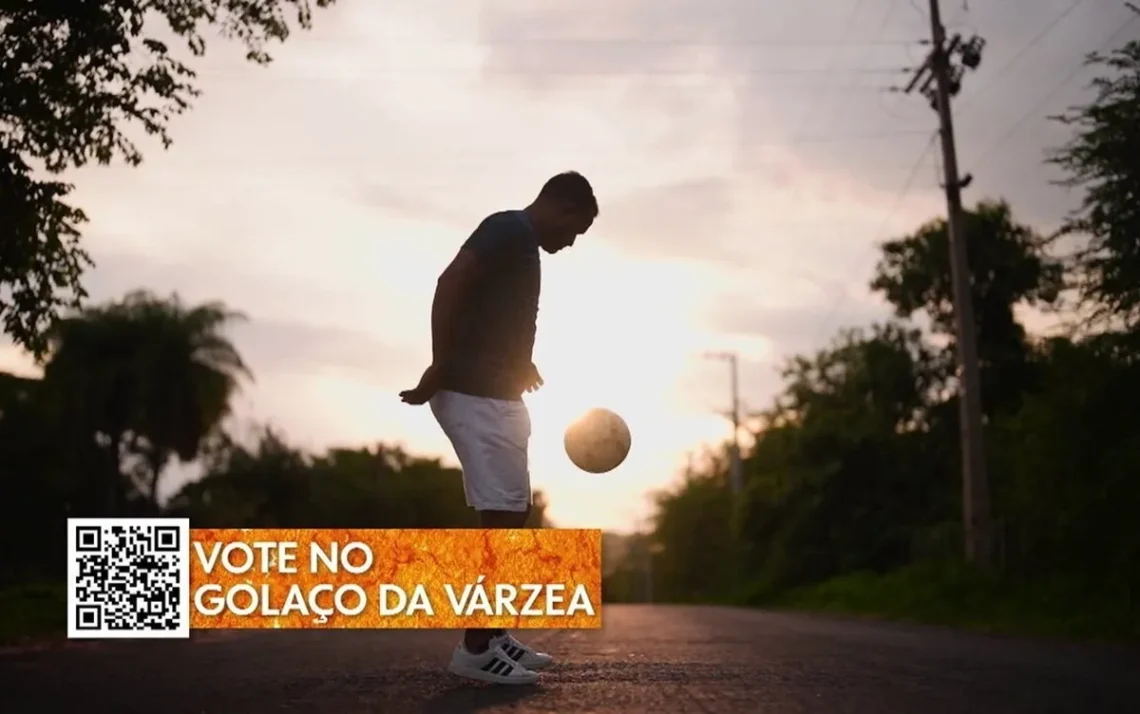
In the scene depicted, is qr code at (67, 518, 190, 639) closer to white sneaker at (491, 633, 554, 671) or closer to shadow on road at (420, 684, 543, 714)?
white sneaker at (491, 633, 554, 671)

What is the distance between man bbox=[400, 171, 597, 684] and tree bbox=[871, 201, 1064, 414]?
3519cm

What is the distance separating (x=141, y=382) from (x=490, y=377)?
73.4 ft

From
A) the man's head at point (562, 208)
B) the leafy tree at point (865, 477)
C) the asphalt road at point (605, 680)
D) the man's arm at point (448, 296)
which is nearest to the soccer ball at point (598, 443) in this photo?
the asphalt road at point (605, 680)

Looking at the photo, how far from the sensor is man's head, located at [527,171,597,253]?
632 centimetres

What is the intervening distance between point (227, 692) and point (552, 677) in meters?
1.48

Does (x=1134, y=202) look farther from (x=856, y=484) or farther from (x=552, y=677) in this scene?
(x=856, y=484)

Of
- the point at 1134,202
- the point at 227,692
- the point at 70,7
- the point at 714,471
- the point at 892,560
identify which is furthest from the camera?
the point at 714,471

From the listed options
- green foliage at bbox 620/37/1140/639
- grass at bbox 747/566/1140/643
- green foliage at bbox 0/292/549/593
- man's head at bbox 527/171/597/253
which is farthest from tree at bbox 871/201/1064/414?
man's head at bbox 527/171/597/253

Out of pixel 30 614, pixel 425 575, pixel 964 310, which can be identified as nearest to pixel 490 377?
pixel 425 575

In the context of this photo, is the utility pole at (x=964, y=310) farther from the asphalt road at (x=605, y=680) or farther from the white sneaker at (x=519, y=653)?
the white sneaker at (x=519, y=653)

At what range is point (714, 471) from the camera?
282 ft

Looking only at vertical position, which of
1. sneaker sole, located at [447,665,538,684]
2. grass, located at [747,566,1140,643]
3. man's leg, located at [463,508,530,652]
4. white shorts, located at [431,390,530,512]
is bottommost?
grass, located at [747,566,1140,643]

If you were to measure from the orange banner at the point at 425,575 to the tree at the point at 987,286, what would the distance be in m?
33.1

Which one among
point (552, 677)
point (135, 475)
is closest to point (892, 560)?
point (135, 475)
